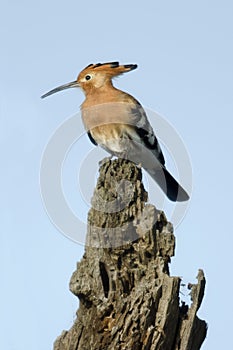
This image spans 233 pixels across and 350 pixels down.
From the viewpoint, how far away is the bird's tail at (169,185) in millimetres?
7012

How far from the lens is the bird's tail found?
7012 millimetres

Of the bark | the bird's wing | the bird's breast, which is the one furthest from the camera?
the bird's wing

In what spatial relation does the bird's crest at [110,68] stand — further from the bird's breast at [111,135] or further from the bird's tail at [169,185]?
the bird's tail at [169,185]

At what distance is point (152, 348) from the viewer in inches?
176

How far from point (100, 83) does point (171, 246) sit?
3.01 meters

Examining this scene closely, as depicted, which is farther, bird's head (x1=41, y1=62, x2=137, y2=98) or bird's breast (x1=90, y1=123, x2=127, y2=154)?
bird's head (x1=41, y1=62, x2=137, y2=98)

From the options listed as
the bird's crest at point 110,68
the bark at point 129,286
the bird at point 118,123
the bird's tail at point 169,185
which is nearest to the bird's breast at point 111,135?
the bird at point 118,123

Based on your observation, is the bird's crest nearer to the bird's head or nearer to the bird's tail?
the bird's head

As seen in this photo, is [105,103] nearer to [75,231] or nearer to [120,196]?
[75,231]

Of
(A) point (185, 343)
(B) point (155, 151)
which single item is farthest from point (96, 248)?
(B) point (155, 151)

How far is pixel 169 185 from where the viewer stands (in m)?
7.29

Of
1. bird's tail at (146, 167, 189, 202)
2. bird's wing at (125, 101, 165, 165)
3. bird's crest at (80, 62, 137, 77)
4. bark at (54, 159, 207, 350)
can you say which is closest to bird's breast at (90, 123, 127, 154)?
bird's wing at (125, 101, 165, 165)

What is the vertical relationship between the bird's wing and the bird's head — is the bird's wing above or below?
below

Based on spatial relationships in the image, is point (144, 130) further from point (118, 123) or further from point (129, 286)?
point (129, 286)
